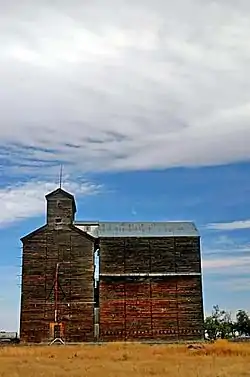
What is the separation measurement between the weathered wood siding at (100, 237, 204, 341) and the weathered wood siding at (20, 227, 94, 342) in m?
1.66

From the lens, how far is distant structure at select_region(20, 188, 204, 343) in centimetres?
5775

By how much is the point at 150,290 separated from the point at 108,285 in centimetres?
439

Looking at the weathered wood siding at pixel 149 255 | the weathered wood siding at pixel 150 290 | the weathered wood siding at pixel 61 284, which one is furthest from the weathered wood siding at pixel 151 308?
the weathered wood siding at pixel 61 284

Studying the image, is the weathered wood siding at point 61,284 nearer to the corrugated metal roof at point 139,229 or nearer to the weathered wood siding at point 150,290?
the weathered wood siding at point 150,290

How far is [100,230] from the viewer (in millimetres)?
62625

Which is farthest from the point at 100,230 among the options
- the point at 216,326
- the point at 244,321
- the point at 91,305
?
the point at 244,321

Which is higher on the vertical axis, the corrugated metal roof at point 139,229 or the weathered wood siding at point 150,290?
the corrugated metal roof at point 139,229

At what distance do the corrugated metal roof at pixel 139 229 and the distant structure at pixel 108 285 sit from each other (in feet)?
1.16

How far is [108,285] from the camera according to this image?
194 ft

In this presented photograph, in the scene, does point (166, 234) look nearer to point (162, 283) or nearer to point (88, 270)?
point (162, 283)

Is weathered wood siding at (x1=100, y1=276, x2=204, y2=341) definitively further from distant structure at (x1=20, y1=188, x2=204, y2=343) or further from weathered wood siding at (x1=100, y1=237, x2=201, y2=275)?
weathered wood siding at (x1=100, y1=237, x2=201, y2=275)

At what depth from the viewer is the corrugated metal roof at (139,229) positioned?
61531 mm

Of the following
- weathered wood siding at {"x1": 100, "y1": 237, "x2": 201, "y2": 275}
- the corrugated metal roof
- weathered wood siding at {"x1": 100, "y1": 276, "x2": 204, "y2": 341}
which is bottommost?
weathered wood siding at {"x1": 100, "y1": 276, "x2": 204, "y2": 341}

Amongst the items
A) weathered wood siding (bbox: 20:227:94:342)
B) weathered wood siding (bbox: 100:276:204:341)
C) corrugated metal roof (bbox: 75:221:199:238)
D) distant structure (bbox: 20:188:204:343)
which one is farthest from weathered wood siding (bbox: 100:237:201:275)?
weathered wood siding (bbox: 20:227:94:342)
